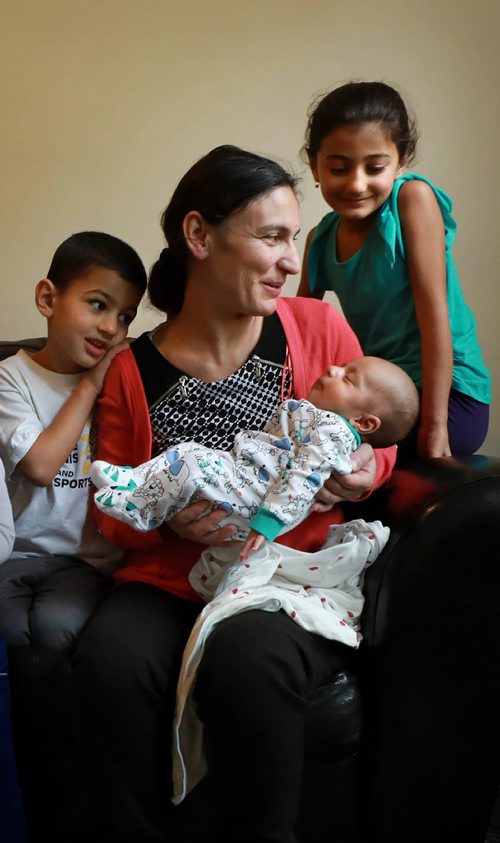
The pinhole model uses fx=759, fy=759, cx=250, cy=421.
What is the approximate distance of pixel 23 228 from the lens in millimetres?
2246

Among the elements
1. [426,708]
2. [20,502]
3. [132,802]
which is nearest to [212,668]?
[132,802]

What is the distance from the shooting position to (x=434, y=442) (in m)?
1.57

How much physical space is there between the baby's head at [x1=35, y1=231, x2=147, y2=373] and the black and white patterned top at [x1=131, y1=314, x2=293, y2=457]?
135 mm

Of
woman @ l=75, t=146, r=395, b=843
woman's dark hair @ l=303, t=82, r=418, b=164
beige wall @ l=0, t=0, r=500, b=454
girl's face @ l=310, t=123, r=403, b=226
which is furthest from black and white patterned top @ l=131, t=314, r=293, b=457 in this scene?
beige wall @ l=0, t=0, r=500, b=454

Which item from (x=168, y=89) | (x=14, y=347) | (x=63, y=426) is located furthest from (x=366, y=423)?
(x=168, y=89)

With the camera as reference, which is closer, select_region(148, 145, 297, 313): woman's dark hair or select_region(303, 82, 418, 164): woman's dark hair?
select_region(148, 145, 297, 313): woman's dark hair

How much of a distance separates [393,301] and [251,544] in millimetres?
773

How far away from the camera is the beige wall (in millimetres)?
2203

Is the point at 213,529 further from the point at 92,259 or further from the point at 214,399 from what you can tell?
the point at 92,259

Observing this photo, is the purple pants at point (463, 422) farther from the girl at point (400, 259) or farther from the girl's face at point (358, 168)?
the girl's face at point (358, 168)

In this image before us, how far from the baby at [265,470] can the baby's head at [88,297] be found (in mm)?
342

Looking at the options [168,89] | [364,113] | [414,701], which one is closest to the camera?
[414,701]

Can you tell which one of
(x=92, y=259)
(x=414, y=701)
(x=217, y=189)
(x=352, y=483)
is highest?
(x=217, y=189)

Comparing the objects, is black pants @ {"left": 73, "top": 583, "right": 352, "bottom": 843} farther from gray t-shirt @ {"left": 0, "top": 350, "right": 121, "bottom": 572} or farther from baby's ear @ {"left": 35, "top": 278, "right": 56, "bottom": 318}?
baby's ear @ {"left": 35, "top": 278, "right": 56, "bottom": 318}
